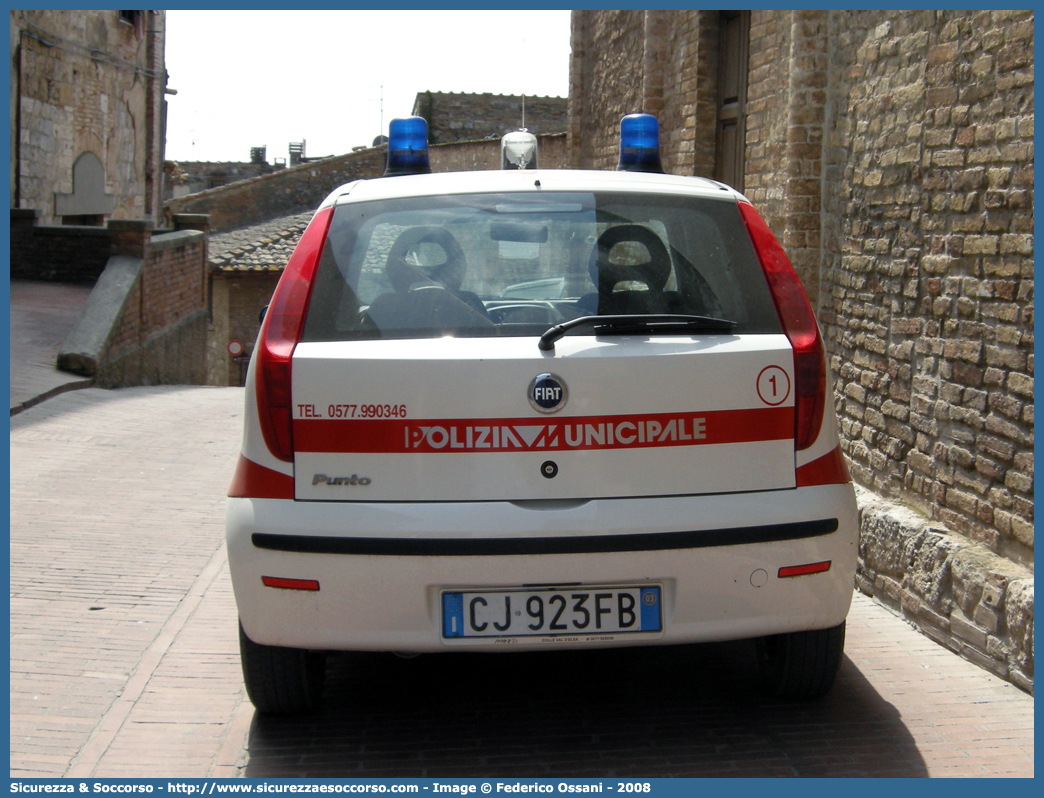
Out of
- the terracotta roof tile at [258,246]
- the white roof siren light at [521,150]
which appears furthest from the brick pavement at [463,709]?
the terracotta roof tile at [258,246]

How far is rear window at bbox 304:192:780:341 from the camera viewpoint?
3166 mm

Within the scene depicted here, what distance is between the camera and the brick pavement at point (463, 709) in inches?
129

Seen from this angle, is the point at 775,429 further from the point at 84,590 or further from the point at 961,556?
the point at 84,590

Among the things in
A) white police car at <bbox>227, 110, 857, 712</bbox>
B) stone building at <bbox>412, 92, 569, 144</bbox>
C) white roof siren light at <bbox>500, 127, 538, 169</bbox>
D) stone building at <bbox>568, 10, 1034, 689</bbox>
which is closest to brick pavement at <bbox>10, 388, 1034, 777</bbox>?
stone building at <bbox>568, 10, 1034, 689</bbox>

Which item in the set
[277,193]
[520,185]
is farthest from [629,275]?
[277,193]

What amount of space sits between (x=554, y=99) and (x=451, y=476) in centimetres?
3563

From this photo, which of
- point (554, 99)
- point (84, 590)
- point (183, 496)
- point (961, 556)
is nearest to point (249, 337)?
point (554, 99)

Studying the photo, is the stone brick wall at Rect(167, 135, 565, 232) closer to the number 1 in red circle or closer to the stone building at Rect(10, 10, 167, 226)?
the stone building at Rect(10, 10, 167, 226)

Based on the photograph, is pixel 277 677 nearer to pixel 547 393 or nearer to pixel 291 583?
pixel 291 583

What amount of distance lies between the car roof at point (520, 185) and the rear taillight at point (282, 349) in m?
0.34

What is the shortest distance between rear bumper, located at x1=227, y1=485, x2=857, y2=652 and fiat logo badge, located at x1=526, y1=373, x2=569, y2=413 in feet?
0.86

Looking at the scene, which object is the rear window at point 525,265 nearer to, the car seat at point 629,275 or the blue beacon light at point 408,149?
the car seat at point 629,275

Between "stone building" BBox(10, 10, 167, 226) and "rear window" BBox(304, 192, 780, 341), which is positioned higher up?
"stone building" BBox(10, 10, 167, 226)

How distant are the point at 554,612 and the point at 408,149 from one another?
288 centimetres
